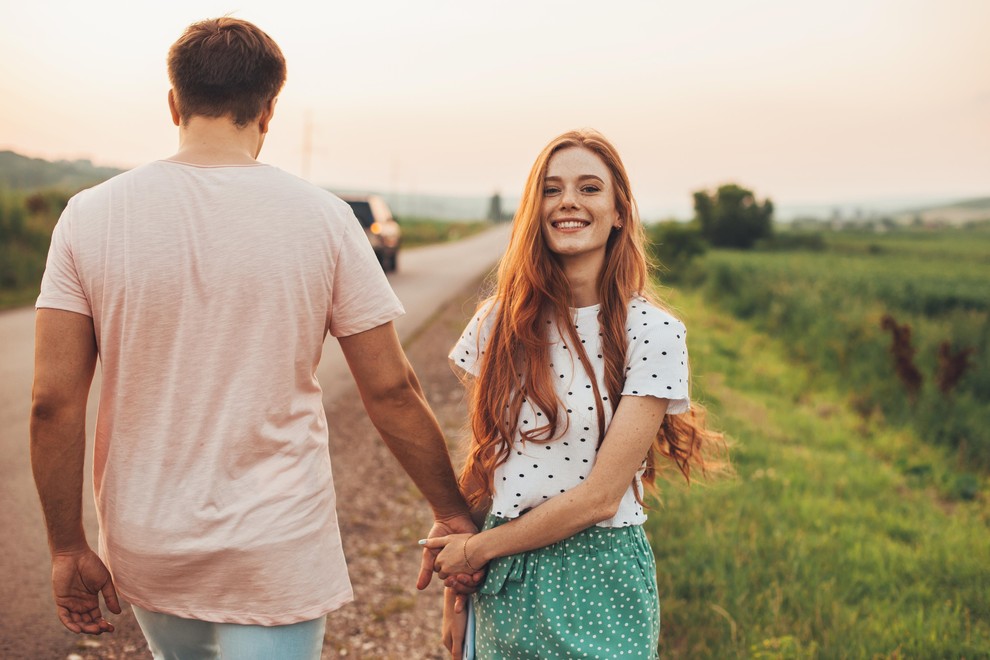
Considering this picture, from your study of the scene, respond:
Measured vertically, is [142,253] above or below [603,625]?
above

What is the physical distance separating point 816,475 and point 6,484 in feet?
18.8

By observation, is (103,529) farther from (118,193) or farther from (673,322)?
(673,322)

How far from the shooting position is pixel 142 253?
1633 millimetres

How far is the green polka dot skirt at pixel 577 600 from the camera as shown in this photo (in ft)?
6.35

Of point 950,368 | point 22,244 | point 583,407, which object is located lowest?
point 22,244

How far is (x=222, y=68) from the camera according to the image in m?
1.71

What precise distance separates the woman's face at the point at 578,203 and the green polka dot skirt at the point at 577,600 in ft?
2.46

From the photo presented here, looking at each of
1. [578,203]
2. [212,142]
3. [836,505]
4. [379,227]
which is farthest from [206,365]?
[379,227]

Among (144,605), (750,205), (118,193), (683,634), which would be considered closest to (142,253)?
(118,193)

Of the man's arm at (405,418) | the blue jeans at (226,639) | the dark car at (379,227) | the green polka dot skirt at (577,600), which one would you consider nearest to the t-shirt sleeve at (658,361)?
the green polka dot skirt at (577,600)

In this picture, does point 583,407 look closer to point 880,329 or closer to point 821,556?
point 821,556

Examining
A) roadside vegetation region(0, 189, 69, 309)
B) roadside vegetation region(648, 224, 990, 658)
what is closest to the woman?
roadside vegetation region(648, 224, 990, 658)

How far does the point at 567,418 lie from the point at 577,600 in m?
0.44

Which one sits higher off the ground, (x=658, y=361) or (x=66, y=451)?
(x=658, y=361)
